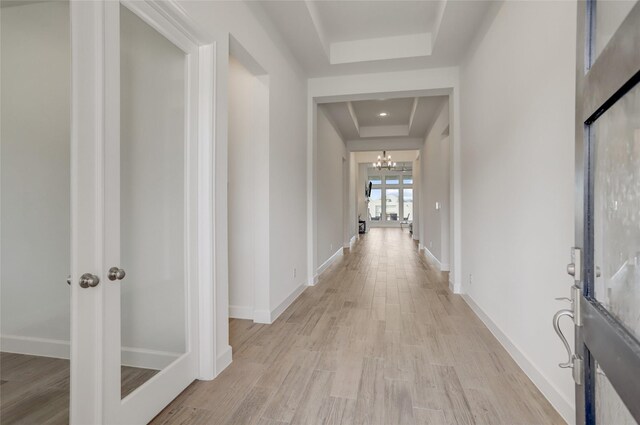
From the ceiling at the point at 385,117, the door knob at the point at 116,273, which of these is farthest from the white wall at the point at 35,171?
the ceiling at the point at 385,117

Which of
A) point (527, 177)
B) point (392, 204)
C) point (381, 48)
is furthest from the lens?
point (392, 204)

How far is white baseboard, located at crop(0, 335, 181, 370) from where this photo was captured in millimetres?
1080

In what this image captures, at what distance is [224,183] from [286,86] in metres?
1.88

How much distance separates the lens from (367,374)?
6.98 feet

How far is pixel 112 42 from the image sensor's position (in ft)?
4.64

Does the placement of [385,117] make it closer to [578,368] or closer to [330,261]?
[330,261]

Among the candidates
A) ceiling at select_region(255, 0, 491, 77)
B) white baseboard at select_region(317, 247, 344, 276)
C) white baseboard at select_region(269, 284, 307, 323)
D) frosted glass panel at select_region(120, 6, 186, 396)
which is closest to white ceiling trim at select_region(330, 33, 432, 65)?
ceiling at select_region(255, 0, 491, 77)

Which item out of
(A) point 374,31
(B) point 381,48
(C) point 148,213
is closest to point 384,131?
(B) point 381,48

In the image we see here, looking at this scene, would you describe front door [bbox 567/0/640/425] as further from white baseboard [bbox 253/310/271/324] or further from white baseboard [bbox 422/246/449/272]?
white baseboard [bbox 422/246/449/272]

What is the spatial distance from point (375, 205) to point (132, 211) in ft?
52.7

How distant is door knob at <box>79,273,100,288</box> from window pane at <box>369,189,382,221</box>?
53.0 ft

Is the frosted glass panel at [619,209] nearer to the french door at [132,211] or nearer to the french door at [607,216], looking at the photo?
the french door at [607,216]

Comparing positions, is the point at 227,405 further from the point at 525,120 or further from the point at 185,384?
the point at 525,120

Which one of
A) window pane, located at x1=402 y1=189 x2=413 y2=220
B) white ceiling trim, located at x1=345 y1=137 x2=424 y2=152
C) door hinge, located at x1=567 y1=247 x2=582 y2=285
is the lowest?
door hinge, located at x1=567 y1=247 x2=582 y2=285
